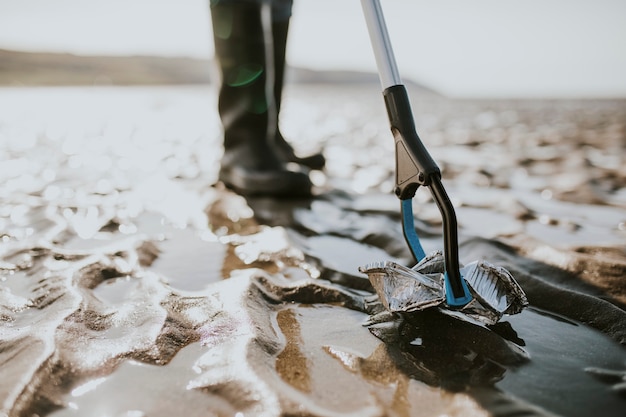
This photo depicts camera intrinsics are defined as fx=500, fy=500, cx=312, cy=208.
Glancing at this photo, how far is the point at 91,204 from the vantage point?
84.3 inches

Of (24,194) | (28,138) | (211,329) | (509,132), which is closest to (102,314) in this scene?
(211,329)

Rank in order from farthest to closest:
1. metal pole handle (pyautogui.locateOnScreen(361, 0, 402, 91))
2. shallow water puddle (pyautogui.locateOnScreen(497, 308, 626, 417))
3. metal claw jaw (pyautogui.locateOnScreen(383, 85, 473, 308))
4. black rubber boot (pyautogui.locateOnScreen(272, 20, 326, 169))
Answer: black rubber boot (pyautogui.locateOnScreen(272, 20, 326, 169)) → metal pole handle (pyautogui.locateOnScreen(361, 0, 402, 91)) → metal claw jaw (pyautogui.locateOnScreen(383, 85, 473, 308)) → shallow water puddle (pyautogui.locateOnScreen(497, 308, 626, 417))

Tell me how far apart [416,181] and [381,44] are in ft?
1.32

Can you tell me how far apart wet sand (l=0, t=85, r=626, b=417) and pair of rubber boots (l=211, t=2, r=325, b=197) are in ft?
0.34

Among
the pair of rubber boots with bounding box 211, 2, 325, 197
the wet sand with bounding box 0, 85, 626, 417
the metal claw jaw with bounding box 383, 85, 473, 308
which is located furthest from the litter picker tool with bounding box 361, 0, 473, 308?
the pair of rubber boots with bounding box 211, 2, 325, 197

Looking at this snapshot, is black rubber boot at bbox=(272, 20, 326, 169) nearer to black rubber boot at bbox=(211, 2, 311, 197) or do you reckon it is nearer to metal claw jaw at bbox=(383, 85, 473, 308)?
black rubber boot at bbox=(211, 2, 311, 197)

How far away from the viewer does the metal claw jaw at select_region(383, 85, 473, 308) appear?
973 millimetres

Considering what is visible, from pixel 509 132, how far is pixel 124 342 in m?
5.93

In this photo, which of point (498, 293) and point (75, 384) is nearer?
point (75, 384)

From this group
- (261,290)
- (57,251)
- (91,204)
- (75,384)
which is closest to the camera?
(75,384)

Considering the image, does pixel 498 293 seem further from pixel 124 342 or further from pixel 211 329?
pixel 124 342

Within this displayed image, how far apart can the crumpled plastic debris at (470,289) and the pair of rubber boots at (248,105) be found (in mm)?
1232

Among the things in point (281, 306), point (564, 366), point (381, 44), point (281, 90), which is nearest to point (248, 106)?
point (281, 90)

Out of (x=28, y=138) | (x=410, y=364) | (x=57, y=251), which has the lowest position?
(x=410, y=364)
